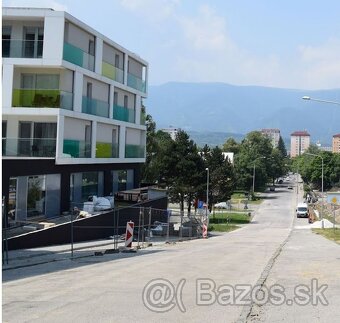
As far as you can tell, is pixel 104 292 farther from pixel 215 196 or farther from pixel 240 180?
pixel 240 180

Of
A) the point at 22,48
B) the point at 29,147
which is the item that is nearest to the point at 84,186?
the point at 29,147

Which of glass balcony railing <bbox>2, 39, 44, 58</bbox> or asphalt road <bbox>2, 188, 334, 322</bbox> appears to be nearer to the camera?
asphalt road <bbox>2, 188, 334, 322</bbox>

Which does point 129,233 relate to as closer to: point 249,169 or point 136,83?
point 136,83

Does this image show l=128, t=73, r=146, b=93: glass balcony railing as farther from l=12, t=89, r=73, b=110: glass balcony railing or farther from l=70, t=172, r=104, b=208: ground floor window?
l=12, t=89, r=73, b=110: glass balcony railing

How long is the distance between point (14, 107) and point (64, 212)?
6370 mm

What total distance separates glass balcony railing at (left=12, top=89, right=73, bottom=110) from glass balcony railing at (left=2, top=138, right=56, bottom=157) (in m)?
2.08

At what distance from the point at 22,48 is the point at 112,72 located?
905 centimetres

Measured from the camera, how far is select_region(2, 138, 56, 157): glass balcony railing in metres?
25.2

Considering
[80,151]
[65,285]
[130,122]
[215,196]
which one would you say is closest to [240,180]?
[215,196]

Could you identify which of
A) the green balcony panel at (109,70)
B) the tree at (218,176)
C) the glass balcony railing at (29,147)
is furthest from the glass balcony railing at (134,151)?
the tree at (218,176)

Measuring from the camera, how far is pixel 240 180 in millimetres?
117375

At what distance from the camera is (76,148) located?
2959cm

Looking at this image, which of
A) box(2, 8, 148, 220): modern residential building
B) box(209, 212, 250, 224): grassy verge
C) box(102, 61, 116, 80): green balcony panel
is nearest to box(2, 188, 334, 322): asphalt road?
box(2, 8, 148, 220): modern residential building

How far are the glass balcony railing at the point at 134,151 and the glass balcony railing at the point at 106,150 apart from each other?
83.6 inches
